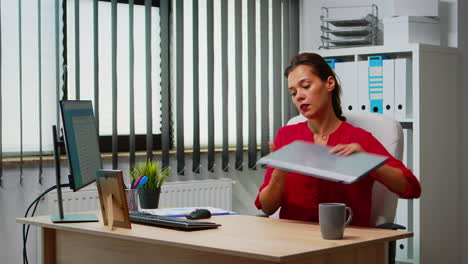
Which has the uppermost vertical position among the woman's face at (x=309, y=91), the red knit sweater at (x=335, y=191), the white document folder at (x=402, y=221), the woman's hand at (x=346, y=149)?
the woman's face at (x=309, y=91)

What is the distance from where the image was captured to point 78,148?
2.16 m

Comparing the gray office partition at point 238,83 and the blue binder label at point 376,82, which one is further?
the gray office partition at point 238,83

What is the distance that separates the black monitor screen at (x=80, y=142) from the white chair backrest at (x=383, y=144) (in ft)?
2.97

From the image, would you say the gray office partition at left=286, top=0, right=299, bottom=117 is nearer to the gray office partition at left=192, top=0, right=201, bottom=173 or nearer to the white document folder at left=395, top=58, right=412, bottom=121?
the gray office partition at left=192, top=0, right=201, bottom=173

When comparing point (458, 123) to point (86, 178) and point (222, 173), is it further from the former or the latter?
point (86, 178)

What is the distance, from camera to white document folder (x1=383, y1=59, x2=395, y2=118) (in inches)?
143

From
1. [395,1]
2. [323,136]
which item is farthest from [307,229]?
[395,1]

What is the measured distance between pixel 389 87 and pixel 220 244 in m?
2.20

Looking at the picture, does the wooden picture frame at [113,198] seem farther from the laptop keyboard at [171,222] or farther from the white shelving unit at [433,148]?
the white shelving unit at [433,148]

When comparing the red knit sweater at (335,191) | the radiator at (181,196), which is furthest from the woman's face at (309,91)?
the radiator at (181,196)

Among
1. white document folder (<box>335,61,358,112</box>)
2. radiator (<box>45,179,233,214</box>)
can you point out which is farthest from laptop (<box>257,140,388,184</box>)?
white document folder (<box>335,61,358,112</box>)

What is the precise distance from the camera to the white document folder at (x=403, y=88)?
11.7 feet

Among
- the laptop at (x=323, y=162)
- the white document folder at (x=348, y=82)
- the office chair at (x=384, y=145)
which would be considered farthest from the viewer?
the white document folder at (x=348, y=82)

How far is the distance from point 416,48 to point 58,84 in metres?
1.83
